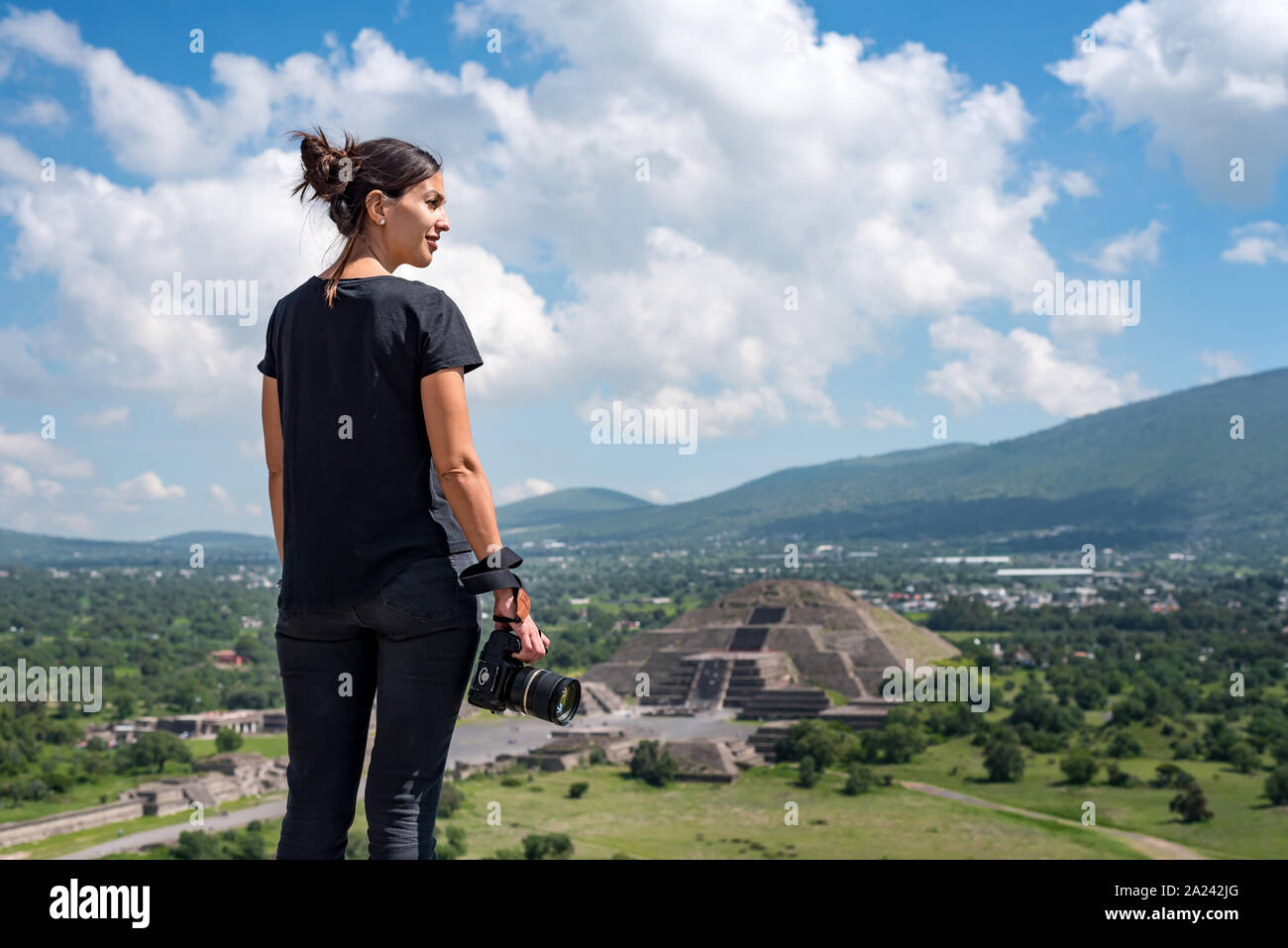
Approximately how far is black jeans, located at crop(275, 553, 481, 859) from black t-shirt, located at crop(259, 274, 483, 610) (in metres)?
0.06

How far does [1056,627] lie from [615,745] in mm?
40496

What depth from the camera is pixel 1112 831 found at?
27.2m

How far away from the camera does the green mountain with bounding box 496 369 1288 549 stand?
15950 centimetres

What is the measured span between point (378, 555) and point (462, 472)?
0.82 ft

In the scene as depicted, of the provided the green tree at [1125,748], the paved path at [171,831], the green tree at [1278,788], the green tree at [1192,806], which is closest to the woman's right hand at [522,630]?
the paved path at [171,831]

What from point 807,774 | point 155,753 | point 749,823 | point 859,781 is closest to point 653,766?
point 807,774

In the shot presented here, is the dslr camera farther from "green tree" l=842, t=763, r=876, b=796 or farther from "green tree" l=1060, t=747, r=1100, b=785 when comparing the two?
"green tree" l=1060, t=747, r=1100, b=785

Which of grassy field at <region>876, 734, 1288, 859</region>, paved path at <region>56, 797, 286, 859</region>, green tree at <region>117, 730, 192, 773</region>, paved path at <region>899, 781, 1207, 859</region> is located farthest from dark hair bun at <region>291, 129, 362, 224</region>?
green tree at <region>117, 730, 192, 773</region>

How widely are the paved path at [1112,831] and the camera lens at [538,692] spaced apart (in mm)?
25420

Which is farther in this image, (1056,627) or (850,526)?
(850,526)

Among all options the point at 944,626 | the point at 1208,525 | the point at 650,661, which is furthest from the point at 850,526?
the point at 650,661

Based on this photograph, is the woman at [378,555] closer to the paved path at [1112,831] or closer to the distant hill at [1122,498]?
the paved path at [1112,831]
